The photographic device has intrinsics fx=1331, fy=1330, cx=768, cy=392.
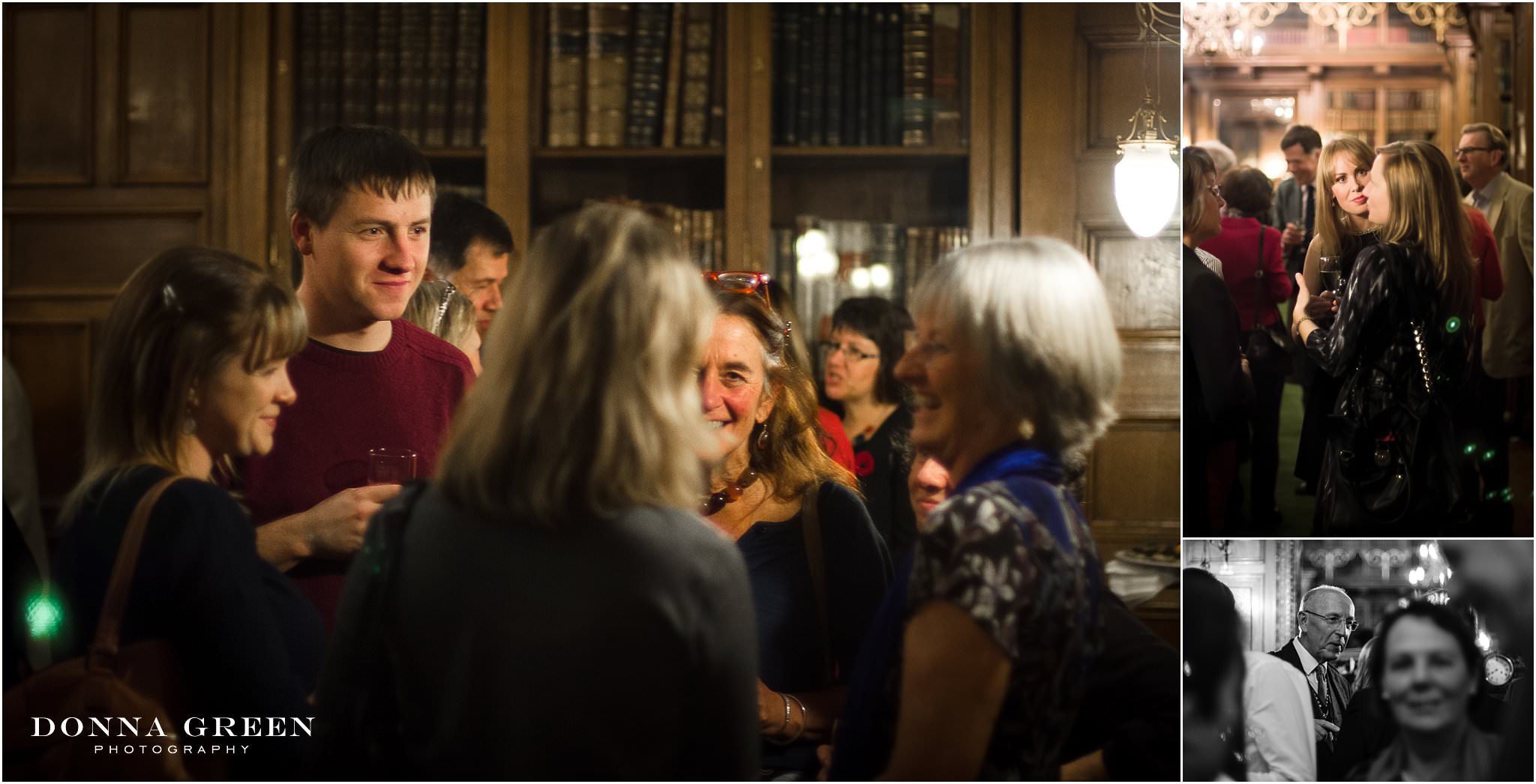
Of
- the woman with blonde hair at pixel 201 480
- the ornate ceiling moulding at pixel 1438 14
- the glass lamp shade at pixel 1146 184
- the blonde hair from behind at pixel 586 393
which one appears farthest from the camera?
the ornate ceiling moulding at pixel 1438 14

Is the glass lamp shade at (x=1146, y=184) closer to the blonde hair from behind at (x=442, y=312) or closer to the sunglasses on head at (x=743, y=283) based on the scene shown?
the sunglasses on head at (x=743, y=283)

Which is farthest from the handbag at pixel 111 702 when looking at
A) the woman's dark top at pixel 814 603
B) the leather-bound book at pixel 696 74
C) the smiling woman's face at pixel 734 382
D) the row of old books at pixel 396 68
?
the leather-bound book at pixel 696 74

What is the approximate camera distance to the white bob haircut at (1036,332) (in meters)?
2.11

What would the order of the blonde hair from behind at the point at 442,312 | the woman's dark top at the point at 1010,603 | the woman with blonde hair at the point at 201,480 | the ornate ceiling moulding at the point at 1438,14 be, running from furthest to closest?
the ornate ceiling moulding at the point at 1438,14
the blonde hair from behind at the point at 442,312
the woman with blonde hair at the point at 201,480
the woman's dark top at the point at 1010,603

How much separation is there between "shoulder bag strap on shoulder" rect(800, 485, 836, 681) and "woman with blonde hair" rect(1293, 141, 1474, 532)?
0.98 metres

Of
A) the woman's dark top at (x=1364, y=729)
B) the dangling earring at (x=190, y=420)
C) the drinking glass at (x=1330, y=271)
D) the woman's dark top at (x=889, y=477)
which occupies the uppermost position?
the drinking glass at (x=1330, y=271)

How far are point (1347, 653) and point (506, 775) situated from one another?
1562 mm

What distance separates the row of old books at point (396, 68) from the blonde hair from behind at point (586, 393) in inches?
26.2

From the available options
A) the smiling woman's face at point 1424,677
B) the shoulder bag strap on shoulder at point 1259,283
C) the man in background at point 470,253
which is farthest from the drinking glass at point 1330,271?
the man in background at point 470,253

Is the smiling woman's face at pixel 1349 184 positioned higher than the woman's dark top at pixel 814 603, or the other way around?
the smiling woman's face at pixel 1349 184

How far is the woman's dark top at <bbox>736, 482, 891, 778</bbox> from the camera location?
2250mm

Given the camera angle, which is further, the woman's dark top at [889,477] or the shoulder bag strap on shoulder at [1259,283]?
the shoulder bag strap on shoulder at [1259,283]

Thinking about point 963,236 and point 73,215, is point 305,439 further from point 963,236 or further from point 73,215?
point 963,236

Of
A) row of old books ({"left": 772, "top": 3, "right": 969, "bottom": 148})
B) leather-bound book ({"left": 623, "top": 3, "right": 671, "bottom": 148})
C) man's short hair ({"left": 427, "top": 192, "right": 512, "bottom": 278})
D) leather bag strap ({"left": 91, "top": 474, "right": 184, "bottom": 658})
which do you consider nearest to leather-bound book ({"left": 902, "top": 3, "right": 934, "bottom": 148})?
row of old books ({"left": 772, "top": 3, "right": 969, "bottom": 148})
